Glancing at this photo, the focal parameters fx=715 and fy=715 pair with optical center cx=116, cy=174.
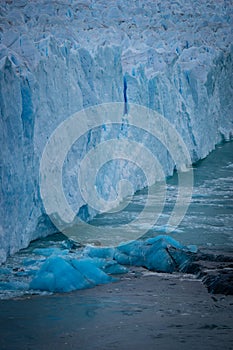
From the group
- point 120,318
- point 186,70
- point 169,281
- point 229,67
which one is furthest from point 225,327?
point 229,67

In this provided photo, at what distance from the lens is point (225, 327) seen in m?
4.90

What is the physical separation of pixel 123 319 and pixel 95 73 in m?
5.12

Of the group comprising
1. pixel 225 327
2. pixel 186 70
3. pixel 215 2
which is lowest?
pixel 225 327

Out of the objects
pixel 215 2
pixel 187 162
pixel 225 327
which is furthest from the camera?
pixel 215 2

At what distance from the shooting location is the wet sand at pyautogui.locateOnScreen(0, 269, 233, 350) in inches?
183

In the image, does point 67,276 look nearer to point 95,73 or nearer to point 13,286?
point 13,286

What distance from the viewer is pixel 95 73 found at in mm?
9617

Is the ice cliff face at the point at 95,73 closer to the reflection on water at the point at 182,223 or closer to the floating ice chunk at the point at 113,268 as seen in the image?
the reflection on water at the point at 182,223

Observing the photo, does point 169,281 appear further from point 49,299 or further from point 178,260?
point 49,299

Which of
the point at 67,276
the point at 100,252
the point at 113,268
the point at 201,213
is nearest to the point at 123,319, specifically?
the point at 67,276

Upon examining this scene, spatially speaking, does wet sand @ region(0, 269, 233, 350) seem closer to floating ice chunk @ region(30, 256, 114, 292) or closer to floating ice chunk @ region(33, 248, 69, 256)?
floating ice chunk @ region(30, 256, 114, 292)

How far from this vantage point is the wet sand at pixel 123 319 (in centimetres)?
464

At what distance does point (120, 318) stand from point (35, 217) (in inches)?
103

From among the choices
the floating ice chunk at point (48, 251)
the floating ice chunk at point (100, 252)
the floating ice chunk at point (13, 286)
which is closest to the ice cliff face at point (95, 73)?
the floating ice chunk at point (48, 251)
